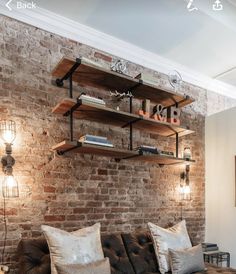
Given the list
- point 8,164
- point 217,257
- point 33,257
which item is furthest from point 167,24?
point 217,257

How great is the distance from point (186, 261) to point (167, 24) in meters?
2.46

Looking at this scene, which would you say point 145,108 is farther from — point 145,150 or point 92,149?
point 92,149

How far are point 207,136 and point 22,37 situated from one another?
291 centimetres

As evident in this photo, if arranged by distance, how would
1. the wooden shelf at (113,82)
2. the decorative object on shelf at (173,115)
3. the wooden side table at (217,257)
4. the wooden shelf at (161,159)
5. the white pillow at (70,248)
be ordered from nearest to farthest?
the white pillow at (70,248) < the wooden shelf at (113,82) < the wooden shelf at (161,159) < the decorative object on shelf at (173,115) < the wooden side table at (217,257)

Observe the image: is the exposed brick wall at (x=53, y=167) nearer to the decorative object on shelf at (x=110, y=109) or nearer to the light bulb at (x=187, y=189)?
the decorative object on shelf at (x=110, y=109)

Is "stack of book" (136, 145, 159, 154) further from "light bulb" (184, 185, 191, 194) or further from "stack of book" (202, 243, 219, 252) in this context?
"stack of book" (202, 243, 219, 252)

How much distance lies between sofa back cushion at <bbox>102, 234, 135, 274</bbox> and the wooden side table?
145 centimetres

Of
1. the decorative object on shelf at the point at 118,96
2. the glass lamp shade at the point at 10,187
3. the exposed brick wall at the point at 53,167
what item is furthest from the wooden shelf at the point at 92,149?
the decorative object on shelf at the point at 118,96

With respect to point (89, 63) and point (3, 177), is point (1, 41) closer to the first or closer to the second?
point (89, 63)

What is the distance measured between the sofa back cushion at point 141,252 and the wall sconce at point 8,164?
3.92 feet

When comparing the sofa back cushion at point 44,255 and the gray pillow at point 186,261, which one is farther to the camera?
the gray pillow at point 186,261

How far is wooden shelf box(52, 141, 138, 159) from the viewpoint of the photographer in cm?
269

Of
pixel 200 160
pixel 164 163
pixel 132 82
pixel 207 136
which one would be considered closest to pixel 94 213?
pixel 164 163

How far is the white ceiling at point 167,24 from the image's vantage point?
2.89 meters
